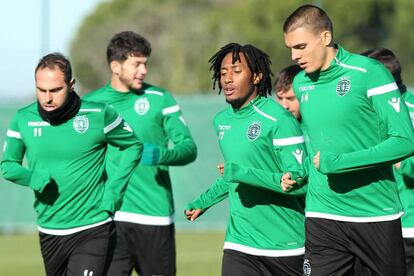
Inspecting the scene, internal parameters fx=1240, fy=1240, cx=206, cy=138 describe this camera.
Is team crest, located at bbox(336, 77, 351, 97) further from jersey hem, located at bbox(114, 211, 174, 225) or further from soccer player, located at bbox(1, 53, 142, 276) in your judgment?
jersey hem, located at bbox(114, 211, 174, 225)

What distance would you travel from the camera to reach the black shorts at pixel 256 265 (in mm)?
8602

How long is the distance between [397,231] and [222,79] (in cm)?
170

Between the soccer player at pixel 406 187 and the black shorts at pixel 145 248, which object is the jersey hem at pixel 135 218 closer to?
the black shorts at pixel 145 248

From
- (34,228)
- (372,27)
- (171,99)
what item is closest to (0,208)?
(34,228)

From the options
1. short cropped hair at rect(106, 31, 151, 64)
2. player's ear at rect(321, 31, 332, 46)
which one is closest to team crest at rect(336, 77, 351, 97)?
player's ear at rect(321, 31, 332, 46)

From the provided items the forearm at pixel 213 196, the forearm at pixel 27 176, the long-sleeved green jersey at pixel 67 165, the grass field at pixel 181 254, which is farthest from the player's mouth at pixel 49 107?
the grass field at pixel 181 254

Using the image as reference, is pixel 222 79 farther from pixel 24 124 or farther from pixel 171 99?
pixel 171 99

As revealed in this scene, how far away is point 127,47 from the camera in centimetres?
1120

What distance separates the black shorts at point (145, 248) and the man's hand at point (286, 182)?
2.84 meters

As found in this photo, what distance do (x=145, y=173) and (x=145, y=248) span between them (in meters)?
0.66

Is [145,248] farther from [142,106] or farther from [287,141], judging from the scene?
[287,141]

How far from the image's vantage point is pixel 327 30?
8.38 meters

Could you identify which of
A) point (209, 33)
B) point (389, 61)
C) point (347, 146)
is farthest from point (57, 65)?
point (209, 33)

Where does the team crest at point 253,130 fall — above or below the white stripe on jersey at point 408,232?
above
